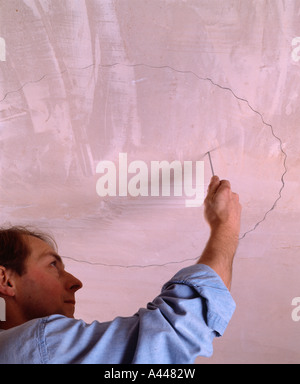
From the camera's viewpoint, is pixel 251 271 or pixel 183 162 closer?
pixel 183 162

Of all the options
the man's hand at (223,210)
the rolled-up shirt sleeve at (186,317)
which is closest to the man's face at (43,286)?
the rolled-up shirt sleeve at (186,317)

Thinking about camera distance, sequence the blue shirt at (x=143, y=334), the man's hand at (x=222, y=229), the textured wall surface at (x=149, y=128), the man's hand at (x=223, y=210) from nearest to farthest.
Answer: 1. the blue shirt at (x=143, y=334)
2. the man's hand at (x=222, y=229)
3. the man's hand at (x=223, y=210)
4. the textured wall surface at (x=149, y=128)

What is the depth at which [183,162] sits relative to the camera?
1230mm

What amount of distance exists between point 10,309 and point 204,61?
2.66 feet

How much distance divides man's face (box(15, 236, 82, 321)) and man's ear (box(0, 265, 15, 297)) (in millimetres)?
12

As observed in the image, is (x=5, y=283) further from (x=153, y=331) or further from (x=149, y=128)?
(x=149, y=128)

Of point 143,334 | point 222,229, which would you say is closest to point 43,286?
point 143,334

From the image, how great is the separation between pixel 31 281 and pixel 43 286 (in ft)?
0.09

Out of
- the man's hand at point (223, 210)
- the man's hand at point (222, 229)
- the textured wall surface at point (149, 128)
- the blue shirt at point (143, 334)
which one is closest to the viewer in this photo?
the blue shirt at point (143, 334)

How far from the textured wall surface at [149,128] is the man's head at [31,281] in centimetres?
35

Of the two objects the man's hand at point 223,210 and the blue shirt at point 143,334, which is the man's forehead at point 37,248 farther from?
the man's hand at point 223,210

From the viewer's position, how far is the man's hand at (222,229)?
809 mm

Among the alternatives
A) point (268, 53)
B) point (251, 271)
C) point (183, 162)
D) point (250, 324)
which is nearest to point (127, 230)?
point (183, 162)
